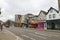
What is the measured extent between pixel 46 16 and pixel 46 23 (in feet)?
9.62

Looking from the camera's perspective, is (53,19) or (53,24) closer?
(53,19)

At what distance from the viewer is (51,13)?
6850 cm

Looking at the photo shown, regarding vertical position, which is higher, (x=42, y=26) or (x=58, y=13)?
(x=58, y=13)

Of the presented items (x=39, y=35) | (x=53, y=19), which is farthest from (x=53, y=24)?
(x=39, y=35)

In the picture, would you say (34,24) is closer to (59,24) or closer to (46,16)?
(46,16)

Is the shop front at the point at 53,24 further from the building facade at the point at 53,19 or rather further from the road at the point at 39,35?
the road at the point at 39,35

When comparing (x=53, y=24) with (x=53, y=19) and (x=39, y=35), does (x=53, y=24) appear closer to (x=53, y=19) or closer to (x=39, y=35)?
(x=53, y=19)

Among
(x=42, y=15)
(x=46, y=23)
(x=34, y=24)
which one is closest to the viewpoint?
(x=46, y=23)

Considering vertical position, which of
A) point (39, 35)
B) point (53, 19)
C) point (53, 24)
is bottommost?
point (39, 35)

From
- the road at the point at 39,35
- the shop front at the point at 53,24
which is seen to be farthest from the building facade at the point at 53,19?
the road at the point at 39,35

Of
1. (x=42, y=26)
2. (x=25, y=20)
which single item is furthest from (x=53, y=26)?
(x=25, y=20)

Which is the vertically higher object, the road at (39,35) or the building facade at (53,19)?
the building facade at (53,19)

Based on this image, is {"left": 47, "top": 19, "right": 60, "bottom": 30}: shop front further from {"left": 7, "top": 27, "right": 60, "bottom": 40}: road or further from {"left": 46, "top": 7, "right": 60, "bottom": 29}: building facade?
{"left": 7, "top": 27, "right": 60, "bottom": 40}: road

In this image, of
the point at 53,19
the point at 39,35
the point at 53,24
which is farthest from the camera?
the point at 53,24
